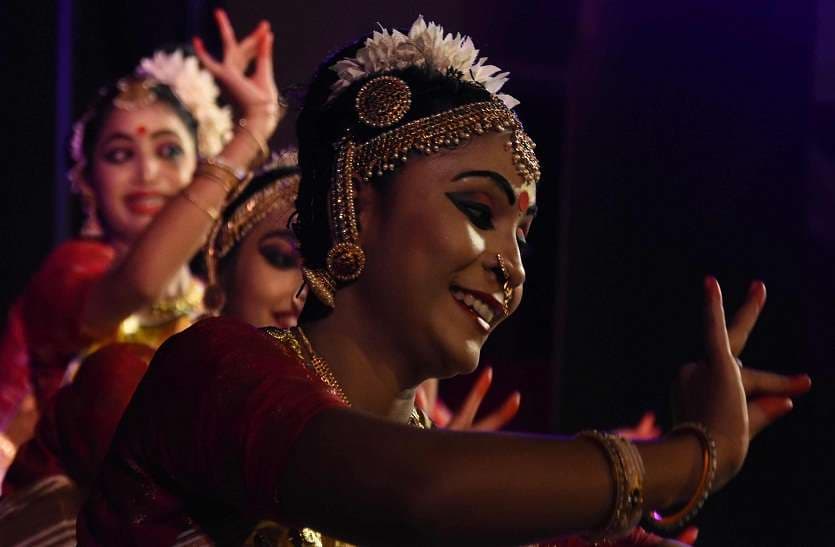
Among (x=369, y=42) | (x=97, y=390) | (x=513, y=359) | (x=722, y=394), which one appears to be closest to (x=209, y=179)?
(x=97, y=390)

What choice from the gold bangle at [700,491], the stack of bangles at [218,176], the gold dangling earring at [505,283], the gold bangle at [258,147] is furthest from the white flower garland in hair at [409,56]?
the gold bangle at [258,147]

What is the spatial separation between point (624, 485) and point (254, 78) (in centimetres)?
226

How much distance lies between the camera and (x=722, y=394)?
141 centimetres

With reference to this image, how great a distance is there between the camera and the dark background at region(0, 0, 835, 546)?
10.0 ft

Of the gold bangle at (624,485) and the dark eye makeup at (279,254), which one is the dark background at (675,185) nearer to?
the dark eye makeup at (279,254)

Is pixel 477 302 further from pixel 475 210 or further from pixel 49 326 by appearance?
pixel 49 326

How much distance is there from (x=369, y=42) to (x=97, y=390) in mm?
867

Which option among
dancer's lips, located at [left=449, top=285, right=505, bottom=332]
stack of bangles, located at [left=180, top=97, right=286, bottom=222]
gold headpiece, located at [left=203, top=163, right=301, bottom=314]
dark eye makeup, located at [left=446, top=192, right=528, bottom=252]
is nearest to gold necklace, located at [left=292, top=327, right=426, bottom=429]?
dancer's lips, located at [left=449, top=285, right=505, bottom=332]

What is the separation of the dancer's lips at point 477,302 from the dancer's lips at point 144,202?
2328 mm

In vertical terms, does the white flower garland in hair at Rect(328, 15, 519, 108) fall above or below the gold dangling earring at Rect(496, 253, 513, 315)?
above

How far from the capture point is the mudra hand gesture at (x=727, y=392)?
4.53 ft

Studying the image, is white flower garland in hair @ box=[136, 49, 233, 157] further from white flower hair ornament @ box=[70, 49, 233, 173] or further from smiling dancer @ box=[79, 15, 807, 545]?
smiling dancer @ box=[79, 15, 807, 545]

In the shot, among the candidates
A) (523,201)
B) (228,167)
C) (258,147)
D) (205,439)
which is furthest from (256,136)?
(205,439)

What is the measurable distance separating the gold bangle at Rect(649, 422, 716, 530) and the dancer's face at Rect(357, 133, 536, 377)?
0.38 metres
